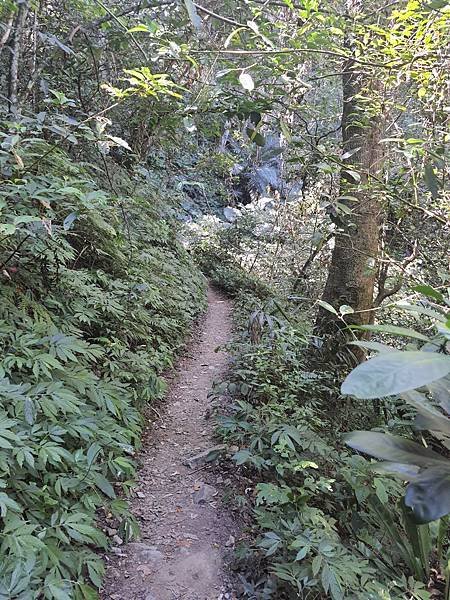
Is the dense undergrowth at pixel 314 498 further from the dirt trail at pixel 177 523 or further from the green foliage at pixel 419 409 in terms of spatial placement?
the dirt trail at pixel 177 523

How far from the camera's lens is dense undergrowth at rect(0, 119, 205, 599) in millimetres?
1947

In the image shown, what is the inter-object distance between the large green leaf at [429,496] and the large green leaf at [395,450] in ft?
0.33

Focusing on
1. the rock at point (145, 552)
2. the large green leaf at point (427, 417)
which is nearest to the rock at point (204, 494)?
the rock at point (145, 552)

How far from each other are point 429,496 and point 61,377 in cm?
238

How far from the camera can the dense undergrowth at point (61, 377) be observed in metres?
1.95

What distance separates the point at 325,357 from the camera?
179 inches

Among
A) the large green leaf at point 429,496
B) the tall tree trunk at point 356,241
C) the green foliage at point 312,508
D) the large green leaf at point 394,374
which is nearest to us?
the large green leaf at point 394,374

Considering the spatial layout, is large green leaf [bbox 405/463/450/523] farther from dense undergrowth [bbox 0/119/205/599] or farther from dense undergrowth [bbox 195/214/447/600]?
dense undergrowth [bbox 0/119/205/599]

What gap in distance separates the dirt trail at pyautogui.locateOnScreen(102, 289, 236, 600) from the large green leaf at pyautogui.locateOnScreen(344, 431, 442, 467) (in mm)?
1591

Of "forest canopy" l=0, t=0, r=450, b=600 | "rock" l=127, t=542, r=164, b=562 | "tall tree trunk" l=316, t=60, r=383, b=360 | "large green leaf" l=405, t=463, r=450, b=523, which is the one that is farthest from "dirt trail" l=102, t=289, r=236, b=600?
"tall tree trunk" l=316, t=60, r=383, b=360

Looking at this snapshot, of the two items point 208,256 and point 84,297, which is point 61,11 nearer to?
point 84,297

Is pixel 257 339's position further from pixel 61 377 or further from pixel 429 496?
pixel 429 496

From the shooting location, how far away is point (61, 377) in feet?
9.02

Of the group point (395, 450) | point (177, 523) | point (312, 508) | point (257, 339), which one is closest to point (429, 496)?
point (395, 450)
